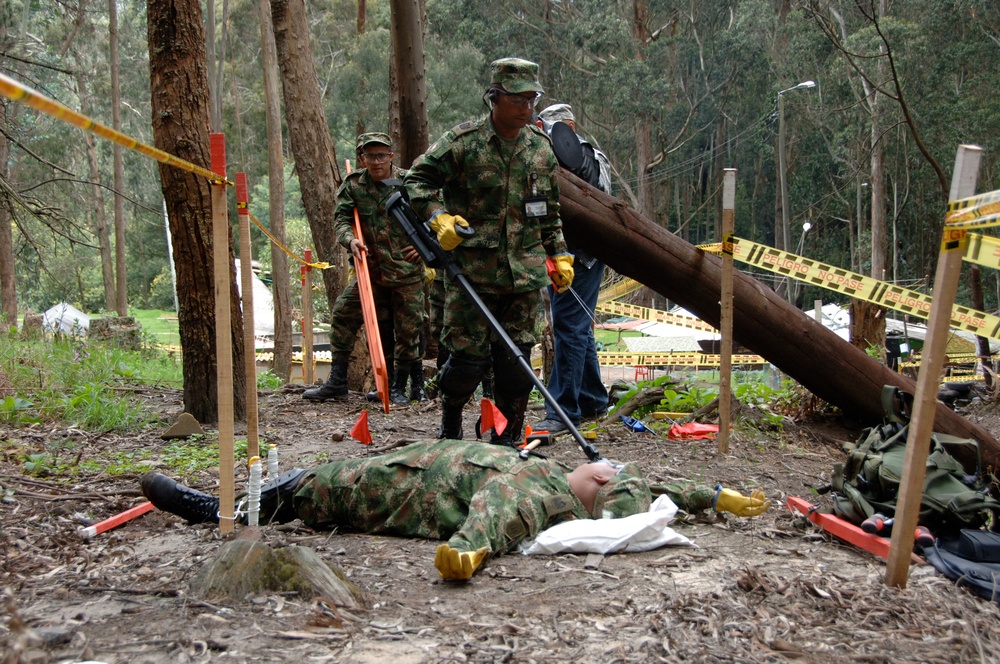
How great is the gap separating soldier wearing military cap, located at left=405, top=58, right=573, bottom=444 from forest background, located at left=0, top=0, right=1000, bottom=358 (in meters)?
18.4

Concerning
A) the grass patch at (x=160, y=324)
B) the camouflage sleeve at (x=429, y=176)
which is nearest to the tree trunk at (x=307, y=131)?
the camouflage sleeve at (x=429, y=176)

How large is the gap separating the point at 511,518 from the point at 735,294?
3.06 m

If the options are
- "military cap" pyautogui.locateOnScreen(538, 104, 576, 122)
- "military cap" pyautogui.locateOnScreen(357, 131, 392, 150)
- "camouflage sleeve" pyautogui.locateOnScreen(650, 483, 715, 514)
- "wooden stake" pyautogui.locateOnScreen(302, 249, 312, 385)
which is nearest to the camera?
"camouflage sleeve" pyautogui.locateOnScreen(650, 483, 715, 514)

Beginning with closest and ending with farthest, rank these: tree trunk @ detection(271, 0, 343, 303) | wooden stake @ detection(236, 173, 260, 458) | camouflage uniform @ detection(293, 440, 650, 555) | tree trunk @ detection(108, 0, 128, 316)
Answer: wooden stake @ detection(236, 173, 260, 458) < camouflage uniform @ detection(293, 440, 650, 555) < tree trunk @ detection(271, 0, 343, 303) < tree trunk @ detection(108, 0, 128, 316)

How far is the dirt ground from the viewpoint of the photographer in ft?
7.71

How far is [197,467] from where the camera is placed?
4812 mm

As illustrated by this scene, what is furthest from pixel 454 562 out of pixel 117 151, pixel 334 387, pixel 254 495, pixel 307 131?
pixel 117 151

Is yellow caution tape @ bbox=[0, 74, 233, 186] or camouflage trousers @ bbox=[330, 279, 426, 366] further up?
yellow caution tape @ bbox=[0, 74, 233, 186]

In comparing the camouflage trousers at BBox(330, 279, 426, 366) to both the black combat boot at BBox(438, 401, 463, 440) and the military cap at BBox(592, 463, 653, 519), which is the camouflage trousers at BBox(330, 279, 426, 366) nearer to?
the black combat boot at BBox(438, 401, 463, 440)

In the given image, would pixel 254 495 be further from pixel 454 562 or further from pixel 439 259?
pixel 439 259

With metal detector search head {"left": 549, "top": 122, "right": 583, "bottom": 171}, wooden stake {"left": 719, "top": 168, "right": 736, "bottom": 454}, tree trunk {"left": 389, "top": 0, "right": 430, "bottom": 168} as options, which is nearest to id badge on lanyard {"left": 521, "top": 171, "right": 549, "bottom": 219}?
wooden stake {"left": 719, "top": 168, "right": 736, "bottom": 454}

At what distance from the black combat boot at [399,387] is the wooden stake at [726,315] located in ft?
9.50

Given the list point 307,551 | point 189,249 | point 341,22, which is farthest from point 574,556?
point 341,22

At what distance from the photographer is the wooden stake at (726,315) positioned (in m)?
5.08
